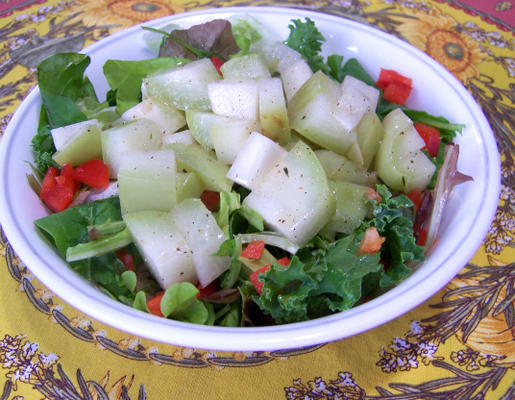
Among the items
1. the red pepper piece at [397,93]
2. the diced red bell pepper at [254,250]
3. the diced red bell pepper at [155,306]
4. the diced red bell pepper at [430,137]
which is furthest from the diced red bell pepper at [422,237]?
the diced red bell pepper at [155,306]

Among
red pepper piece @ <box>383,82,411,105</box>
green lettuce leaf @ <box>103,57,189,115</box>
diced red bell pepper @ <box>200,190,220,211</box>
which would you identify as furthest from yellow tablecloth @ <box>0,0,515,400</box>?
green lettuce leaf @ <box>103,57,189,115</box>

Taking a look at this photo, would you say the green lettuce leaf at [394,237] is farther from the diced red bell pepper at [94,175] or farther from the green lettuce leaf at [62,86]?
the green lettuce leaf at [62,86]

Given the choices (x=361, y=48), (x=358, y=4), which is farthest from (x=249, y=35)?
(x=358, y=4)

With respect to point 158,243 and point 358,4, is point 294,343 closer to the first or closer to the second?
point 158,243

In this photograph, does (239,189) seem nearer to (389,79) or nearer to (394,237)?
(394,237)

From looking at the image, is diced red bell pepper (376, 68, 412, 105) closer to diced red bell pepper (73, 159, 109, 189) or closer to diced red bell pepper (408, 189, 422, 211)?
diced red bell pepper (408, 189, 422, 211)

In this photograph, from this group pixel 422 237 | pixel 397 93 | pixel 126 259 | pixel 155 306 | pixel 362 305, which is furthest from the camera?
pixel 397 93

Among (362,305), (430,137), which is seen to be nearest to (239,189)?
(362,305)
